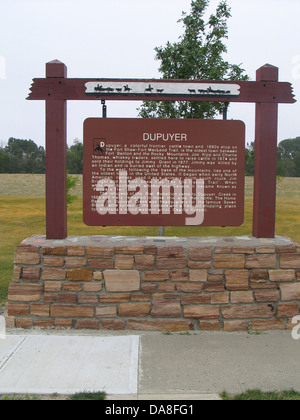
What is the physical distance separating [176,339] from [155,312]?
1.35ft

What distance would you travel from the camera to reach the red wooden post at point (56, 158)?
5.12 metres

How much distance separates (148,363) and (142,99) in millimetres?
3095

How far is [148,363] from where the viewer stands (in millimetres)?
3941

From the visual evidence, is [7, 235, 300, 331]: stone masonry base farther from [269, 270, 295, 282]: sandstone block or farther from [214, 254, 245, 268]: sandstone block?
[269, 270, 295, 282]: sandstone block

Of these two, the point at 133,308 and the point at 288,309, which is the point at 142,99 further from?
the point at 288,309

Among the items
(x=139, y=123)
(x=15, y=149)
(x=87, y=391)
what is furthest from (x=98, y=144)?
(x=15, y=149)

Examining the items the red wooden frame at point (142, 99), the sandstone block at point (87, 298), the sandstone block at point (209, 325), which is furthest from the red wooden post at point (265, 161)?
the sandstone block at point (87, 298)

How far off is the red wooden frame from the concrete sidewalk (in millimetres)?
1387

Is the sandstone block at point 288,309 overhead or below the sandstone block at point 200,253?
below

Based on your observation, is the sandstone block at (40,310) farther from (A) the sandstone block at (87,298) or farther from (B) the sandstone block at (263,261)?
(B) the sandstone block at (263,261)

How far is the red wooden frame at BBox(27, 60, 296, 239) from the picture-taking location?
5.12 metres

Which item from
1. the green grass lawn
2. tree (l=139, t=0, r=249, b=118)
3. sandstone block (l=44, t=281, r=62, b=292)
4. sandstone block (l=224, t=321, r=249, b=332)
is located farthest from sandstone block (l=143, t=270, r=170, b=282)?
tree (l=139, t=0, r=249, b=118)

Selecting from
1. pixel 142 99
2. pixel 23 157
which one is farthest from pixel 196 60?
pixel 23 157

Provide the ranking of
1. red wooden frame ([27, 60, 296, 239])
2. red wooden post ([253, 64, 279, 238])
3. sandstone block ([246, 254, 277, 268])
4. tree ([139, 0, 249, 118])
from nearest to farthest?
sandstone block ([246, 254, 277, 268]) → red wooden frame ([27, 60, 296, 239]) → red wooden post ([253, 64, 279, 238]) → tree ([139, 0, 249, 118])
